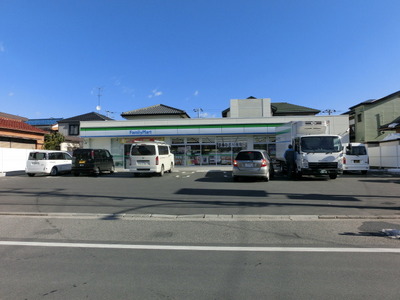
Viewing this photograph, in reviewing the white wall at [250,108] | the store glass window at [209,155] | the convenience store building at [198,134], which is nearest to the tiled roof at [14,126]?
the convenience store building at [198,134]

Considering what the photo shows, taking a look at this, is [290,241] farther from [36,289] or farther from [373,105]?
[373,105]

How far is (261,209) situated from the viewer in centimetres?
846

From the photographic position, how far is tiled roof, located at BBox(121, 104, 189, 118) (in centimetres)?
3853

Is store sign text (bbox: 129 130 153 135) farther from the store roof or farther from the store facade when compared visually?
the store roof

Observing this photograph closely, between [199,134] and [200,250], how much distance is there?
71.4 ft

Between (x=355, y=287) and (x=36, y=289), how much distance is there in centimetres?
396

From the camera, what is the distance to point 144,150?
19.1 m

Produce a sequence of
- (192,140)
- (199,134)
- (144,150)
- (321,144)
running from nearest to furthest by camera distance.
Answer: (321,144) → (144,150) → (199,134) → (192,140)

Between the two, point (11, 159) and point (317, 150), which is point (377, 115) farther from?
point (11, 159)

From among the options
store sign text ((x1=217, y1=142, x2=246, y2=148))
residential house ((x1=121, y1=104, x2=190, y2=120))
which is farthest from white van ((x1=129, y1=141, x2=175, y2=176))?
residential house ((x1=121, y1=104, x2=190, y2=120))

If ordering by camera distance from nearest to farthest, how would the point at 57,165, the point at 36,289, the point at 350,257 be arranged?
the point at 36,289, the point at 350,257, the point at 57,165

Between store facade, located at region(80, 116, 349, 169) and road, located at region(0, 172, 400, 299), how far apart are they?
56.2 ft

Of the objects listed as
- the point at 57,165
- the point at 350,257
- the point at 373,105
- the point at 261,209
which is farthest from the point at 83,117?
the point at 350,257

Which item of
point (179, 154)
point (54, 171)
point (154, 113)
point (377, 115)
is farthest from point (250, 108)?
point (54, 171)
